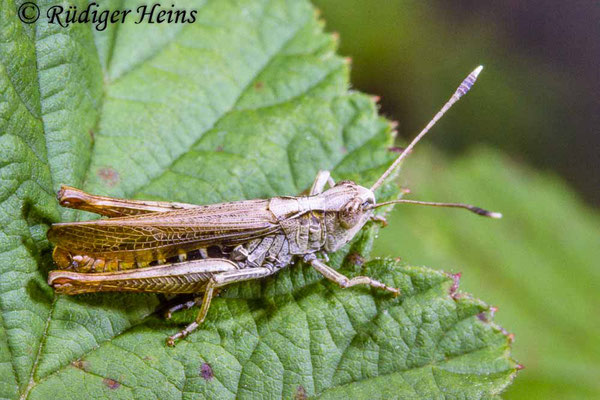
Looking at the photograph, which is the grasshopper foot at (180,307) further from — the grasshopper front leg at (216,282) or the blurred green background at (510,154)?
the blurred green background at (510,154)

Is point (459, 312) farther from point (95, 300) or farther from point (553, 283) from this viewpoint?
point (553, 283)

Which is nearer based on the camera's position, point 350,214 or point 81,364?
point 81,364

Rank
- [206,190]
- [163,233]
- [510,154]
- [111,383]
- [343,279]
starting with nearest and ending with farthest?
[111,383], [343,279], [163,233], [206,190], [510,154]

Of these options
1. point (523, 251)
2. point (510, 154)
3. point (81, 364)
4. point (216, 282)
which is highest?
point (510, 154)

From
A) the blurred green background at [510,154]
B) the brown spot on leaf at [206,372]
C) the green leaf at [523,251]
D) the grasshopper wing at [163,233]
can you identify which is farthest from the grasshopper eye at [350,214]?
the blurred green background at [510,154]

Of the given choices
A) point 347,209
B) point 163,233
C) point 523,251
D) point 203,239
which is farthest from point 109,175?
point 523,251

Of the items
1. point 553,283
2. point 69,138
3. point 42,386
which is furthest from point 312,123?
point 553,283

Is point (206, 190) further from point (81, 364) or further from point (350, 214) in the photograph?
point (81, 364)
